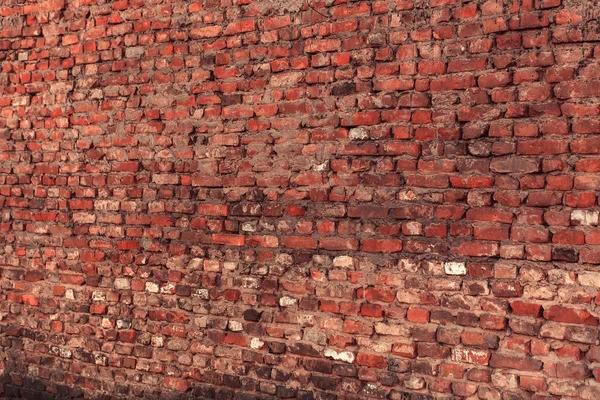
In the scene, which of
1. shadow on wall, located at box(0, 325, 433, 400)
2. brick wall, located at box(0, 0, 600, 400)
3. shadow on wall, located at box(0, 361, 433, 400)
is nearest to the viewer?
brick wall, located at box(0, 0, 600, 400)

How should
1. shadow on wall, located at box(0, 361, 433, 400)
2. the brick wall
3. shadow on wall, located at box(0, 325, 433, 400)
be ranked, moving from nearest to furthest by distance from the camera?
the brick wall < shadow on wall, located at box(0, 361, 433, 400) < shadow on wall, located at box(0, 325, 433, 400)

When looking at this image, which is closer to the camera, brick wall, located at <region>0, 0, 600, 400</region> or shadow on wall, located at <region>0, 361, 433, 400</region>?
brick wall, located at <region>0, 0, 600, 400</region>

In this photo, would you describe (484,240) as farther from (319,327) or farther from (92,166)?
(92,166)

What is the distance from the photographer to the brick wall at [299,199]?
281cm

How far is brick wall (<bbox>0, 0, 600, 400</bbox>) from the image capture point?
281 cm

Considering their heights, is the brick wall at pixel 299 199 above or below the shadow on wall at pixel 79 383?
above

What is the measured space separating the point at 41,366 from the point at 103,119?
5.37 ft

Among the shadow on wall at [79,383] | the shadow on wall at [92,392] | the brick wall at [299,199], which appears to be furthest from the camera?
the shadow on wall at [79,383]

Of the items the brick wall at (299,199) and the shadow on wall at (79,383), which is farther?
the shadow on wall at (79,383)

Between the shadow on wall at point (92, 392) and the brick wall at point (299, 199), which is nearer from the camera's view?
the brick wall at point (299, 199)

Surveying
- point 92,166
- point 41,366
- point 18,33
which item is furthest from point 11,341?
point 18,33

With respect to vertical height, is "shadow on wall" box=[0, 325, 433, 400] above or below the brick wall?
below

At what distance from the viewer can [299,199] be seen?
335 cm

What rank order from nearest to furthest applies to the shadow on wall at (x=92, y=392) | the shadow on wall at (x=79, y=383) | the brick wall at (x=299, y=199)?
the brick wall at (x=299, y=199) → the shadow on wall at (x=92, y=392) → the shadow on wall at (x=79, y=383)
